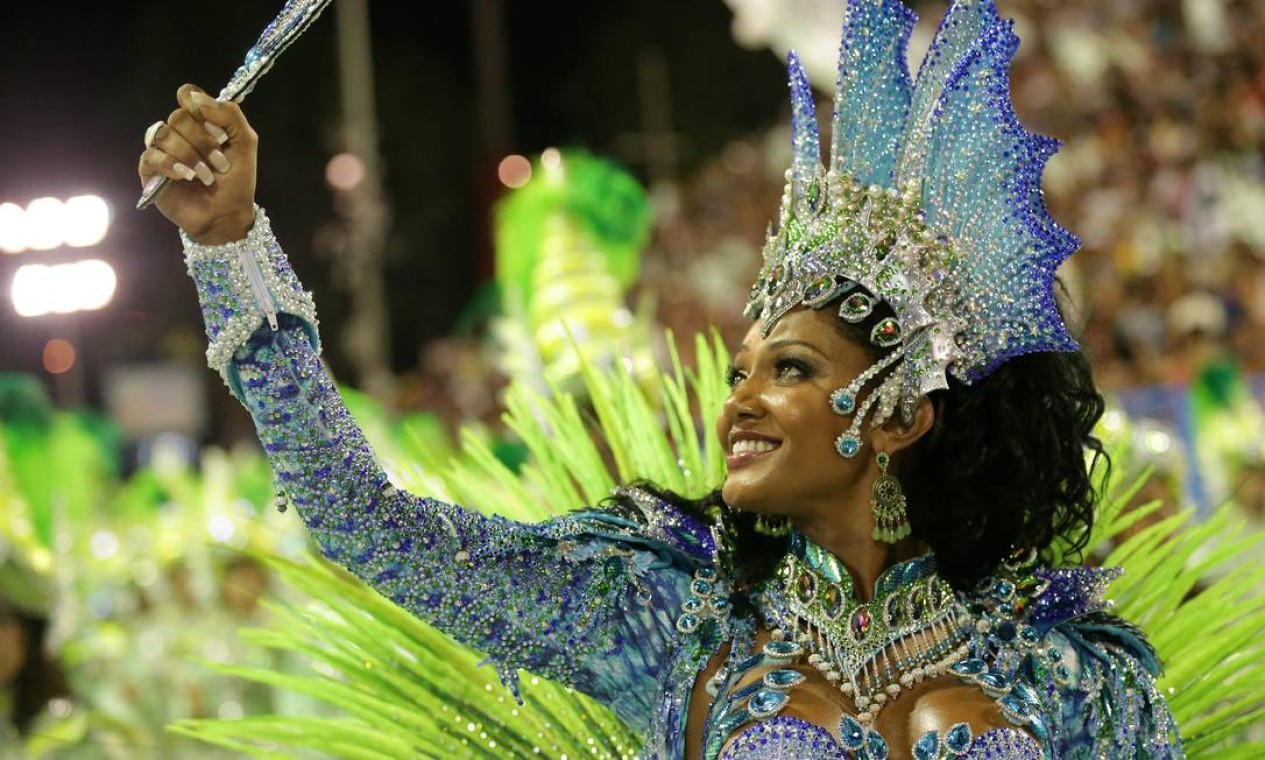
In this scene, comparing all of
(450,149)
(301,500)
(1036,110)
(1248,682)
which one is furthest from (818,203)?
(450,149)

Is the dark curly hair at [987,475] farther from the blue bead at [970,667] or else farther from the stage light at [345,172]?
the stage light at [345,172]

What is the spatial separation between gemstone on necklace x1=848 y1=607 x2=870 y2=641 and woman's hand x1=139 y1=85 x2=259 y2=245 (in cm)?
87

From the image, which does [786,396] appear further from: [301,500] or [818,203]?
[301,500]

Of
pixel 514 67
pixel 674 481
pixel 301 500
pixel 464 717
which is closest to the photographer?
pixel 301 500

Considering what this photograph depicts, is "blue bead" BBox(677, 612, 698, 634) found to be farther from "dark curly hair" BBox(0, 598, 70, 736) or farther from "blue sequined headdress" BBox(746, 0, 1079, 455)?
"dark curly hair" BBox(0, 598, 70, 736)

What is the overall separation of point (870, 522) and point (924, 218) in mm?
384

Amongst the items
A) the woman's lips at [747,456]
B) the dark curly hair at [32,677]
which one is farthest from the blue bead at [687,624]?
the dark curly hair at [32,677]

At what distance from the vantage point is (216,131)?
191 cm

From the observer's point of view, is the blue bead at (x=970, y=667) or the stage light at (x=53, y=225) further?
the stage light at (x=53, y=225)

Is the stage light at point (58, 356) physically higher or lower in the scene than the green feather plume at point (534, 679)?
higher

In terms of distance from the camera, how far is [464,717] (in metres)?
2.49

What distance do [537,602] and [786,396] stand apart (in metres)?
0.40

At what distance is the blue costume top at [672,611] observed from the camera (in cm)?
208

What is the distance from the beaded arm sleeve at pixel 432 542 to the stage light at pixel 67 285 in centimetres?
269
